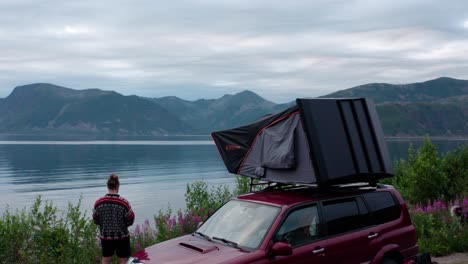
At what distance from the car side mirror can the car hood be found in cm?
39

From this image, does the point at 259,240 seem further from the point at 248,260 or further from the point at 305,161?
the point at 305,161

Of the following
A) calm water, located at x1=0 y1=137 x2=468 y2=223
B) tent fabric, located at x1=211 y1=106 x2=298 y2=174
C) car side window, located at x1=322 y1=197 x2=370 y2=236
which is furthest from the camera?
calm water, located at x1=0 y1=137 x2=468 y2=223

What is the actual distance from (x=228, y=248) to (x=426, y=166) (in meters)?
14.3

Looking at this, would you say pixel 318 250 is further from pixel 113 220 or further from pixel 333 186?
pixel 113 220

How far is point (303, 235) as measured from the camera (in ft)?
24.2

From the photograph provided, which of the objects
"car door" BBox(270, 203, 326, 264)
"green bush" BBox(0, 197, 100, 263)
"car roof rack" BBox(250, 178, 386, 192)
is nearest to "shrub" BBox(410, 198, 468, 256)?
"car roof rack" BBox(250, 178, 386, 192)

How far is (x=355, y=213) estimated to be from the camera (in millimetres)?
8102

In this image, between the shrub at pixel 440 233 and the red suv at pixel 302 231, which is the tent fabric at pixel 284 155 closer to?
the red suv at pixel 302 231

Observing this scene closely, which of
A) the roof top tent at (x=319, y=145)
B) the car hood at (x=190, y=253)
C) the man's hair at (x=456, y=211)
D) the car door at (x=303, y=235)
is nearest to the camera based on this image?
the car hood at (x=190, y=253)

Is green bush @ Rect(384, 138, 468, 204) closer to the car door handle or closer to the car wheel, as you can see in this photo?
the car wheel

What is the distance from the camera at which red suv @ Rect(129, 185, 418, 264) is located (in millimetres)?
6840

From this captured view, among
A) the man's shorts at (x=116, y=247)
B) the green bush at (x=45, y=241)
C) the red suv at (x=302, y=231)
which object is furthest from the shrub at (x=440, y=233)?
the green bush at (x=45, y=241)

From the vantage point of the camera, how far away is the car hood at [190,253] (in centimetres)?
653

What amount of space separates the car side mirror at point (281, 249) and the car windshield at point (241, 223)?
340mm
